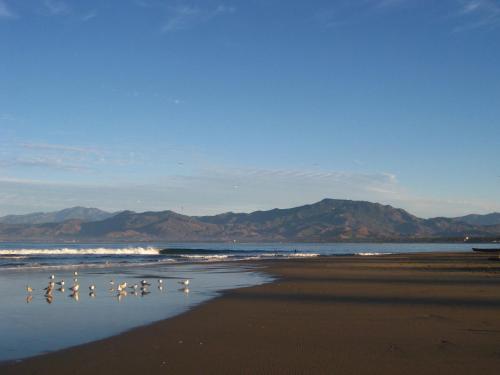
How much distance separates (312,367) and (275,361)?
74 cm

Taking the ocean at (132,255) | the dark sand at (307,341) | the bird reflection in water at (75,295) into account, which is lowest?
the dark sand at (307,341)

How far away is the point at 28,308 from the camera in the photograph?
1761cm

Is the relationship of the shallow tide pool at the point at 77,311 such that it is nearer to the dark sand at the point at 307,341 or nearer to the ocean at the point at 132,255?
the dark sand at the point at 307,341

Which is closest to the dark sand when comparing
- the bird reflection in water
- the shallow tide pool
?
the shallow tide pool

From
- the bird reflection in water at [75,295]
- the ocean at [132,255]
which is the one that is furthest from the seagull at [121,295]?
the ocean at [132,255]

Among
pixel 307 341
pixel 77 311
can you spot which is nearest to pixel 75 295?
pixel 77 311

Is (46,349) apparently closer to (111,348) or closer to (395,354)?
(111,348)

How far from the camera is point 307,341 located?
11953 mm

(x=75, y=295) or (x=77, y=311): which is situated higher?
(x=75, y=295)


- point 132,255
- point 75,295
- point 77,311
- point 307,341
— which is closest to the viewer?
point 307,341

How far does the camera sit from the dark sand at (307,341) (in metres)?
9.81

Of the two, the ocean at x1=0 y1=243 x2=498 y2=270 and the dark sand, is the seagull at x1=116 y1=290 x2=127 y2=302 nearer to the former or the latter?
the dark sand

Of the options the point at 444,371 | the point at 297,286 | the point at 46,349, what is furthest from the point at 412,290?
the point at 46,349

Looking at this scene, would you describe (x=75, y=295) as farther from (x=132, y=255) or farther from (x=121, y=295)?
(x=132, y=255)
